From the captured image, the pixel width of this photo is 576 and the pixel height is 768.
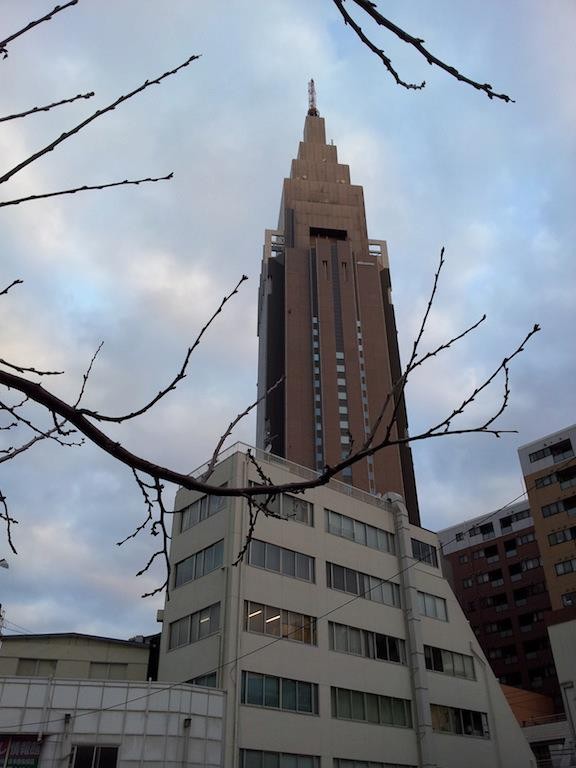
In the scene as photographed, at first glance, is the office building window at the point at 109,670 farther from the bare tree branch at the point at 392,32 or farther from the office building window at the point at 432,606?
the bare tree branch at the point at 392,32

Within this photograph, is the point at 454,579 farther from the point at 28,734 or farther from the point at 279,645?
the point at 28,734

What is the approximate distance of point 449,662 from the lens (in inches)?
1369

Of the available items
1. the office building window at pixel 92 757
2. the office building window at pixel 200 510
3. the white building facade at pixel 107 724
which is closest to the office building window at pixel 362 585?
the office building window at pixel 200 510

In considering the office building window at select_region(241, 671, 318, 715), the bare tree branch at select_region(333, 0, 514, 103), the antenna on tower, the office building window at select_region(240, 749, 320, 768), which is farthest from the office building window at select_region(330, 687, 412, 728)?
the antenna on tower

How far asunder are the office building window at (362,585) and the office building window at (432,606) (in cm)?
152

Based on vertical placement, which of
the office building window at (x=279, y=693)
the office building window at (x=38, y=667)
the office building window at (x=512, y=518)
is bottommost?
the office building window at (x=279, y=693)

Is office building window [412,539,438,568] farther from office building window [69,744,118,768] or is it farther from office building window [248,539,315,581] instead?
office building window [69,744,118,768]

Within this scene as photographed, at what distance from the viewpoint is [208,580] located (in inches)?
1117

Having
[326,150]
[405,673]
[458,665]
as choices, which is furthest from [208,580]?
[326,150]

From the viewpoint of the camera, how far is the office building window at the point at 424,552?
120 ft

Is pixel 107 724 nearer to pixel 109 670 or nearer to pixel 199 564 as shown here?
pixel 199 564

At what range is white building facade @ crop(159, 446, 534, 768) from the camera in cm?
2636

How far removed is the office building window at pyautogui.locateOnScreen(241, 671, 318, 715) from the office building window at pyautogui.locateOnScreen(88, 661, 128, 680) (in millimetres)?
9676

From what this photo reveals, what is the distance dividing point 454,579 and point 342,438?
82.1ft
